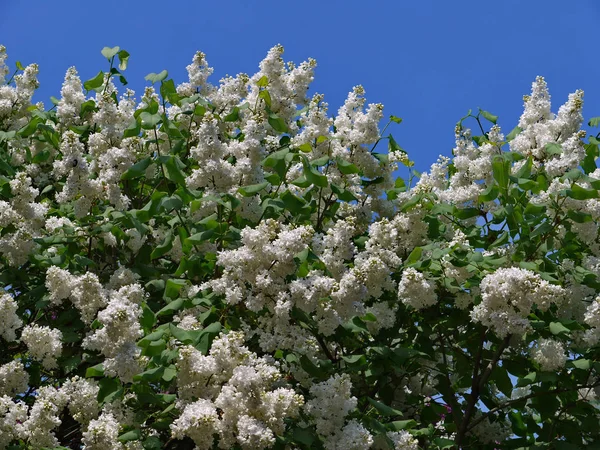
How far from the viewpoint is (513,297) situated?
17.3 feet

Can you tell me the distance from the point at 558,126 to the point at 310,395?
3255mm

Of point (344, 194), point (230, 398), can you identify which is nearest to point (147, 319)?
point (230, 398)

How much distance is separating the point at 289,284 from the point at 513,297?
1371mm

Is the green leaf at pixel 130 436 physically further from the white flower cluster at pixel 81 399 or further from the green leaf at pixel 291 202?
the green leaf at pixel 291 202

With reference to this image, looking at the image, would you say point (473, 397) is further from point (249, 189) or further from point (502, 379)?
point (249, 189)

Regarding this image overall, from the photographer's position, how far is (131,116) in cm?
766

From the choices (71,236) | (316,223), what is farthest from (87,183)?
(316,223)

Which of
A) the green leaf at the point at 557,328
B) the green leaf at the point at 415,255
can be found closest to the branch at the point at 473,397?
the green leaf at the point at 557,328

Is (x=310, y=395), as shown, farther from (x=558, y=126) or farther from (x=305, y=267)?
(x=558, y=126)

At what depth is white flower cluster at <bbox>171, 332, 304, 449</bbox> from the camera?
4738 mm

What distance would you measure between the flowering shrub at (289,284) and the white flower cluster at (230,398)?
0.5 inches

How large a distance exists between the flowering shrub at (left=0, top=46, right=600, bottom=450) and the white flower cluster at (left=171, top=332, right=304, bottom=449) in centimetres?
1

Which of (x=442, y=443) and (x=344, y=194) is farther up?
(x=344, y=194)

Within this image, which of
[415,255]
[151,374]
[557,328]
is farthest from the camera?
[415,255]
